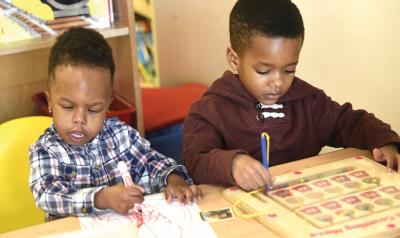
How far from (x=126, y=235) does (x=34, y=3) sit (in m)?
1.01

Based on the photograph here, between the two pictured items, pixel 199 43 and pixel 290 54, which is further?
pixel 199 43

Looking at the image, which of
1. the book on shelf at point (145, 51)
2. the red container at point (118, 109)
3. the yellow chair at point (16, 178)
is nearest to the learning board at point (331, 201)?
the yellow chair at point (16, 178)

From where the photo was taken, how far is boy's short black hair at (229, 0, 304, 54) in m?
1.24

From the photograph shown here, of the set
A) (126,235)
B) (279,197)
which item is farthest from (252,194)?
(126,235)

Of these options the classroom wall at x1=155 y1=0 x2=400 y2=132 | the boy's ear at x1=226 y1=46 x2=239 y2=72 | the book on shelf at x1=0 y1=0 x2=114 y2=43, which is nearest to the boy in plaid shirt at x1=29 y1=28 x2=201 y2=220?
the boy's ear at x1=226 y1=46 x2=239 y2=72

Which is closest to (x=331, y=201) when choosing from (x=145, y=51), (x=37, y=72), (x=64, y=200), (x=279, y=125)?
(x=279, y=125)

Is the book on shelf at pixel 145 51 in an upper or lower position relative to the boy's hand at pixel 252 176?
lower

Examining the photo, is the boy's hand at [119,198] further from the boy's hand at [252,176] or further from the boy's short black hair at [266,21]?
the boy's short black hair at [266,21]

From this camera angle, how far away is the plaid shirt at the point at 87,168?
1122 millimetres

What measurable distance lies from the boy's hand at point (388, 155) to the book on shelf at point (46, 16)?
997 millimetres

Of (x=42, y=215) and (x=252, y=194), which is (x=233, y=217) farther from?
(x=42, y=215)

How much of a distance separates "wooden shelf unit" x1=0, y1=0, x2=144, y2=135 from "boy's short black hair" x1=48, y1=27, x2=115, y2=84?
60cm

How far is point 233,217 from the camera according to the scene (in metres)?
1.02

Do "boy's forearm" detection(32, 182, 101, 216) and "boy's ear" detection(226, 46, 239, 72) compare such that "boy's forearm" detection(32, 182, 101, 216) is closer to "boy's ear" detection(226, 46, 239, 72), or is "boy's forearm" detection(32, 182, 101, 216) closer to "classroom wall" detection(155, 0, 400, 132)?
"boy's ear" detection(226, 46, 239, 72)
